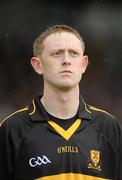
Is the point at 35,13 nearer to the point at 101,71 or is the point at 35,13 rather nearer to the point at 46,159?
the point at 101,71

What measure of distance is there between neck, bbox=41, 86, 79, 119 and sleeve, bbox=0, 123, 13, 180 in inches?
7.7

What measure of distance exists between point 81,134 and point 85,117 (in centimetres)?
8

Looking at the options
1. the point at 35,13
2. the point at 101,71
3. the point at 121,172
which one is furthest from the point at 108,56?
the point at 121,172

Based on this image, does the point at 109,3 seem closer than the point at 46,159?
No

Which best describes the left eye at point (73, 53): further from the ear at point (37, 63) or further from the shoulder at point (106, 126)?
the shoulder at point (106, 126)

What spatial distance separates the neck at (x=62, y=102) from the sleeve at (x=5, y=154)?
196mm

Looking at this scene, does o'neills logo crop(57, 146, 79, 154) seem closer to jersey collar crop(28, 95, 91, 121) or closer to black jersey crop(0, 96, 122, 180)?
black jersey crop(0, 96, 122, 180)

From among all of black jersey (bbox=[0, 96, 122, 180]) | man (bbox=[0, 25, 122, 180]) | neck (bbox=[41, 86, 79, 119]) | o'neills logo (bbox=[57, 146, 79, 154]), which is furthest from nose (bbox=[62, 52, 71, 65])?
o'neills logo (bbox=[57, 146, 79, 154])

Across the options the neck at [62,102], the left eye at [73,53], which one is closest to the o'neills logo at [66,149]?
the neck at [62,102]

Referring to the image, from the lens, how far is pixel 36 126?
254 cm

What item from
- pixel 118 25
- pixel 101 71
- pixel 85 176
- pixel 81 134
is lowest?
pixel 85 176

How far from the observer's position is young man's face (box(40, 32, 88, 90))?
2.47 metres

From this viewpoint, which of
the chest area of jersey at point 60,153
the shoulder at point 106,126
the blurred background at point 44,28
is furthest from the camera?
the blurred background at point 44,28

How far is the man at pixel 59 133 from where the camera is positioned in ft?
8.12
